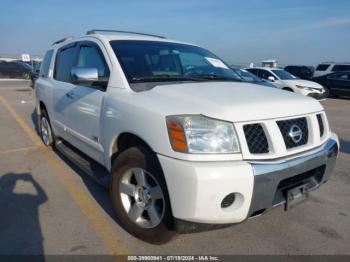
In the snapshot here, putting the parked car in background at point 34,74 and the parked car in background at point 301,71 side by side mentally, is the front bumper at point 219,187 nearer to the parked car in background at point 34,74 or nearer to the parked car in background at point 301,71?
the parked car in background at point 34,74

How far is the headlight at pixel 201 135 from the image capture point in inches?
95.8

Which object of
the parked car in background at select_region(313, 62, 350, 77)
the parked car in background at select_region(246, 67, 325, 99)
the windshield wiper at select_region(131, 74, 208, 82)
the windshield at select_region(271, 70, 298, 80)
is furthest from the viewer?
the parked car in background at select_region(313, 62, 350, 77)

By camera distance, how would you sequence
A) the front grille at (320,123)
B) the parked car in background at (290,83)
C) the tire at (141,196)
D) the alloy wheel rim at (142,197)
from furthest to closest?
the parked car in background at (290,83) → the front grille at (320,123) → the alloy wheel rim at (142,197) → the tire at (141,196)

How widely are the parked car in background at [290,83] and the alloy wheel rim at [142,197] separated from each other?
39.8 feet

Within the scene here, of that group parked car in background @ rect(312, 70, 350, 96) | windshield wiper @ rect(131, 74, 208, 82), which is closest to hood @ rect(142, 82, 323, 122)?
windshield wiper @ rect(131, 74, 208, 82)

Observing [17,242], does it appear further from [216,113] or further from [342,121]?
[342,121]

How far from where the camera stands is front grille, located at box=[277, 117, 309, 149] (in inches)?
106

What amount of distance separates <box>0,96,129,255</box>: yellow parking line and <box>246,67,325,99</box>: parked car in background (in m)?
11.1

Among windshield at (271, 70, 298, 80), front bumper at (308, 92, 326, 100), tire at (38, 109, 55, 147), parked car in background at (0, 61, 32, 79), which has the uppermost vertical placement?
windshield at (271, 70, 298, 80)

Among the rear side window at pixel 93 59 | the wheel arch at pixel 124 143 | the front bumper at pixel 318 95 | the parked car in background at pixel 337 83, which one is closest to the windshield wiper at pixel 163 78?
the rear side window at pixel 93 59

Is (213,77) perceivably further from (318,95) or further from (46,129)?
(318,95)

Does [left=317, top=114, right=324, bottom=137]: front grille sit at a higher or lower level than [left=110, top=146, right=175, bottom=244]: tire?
higher

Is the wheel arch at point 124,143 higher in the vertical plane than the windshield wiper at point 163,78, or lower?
lower

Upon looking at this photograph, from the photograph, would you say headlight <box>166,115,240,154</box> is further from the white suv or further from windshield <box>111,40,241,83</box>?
windshield <box>111,40,241,83</box>
